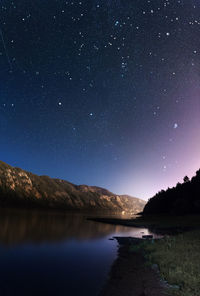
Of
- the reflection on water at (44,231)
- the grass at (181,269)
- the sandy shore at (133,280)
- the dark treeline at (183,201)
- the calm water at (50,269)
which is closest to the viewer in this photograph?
the grass at (181,269)

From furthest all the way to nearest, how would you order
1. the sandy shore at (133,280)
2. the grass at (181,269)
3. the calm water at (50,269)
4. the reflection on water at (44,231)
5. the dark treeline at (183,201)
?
1. the dark treeline at (183,201)
2. the reflection on water at (44,231)
3. the calm water at (50,269)
4. the sandy shore at (133,280)
5. the grass at (181,269)

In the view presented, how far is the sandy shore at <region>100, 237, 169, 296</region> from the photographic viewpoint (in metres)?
15.2

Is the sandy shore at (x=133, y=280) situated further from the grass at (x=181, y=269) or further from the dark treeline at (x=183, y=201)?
the dark treeline at (x=183, y=201)

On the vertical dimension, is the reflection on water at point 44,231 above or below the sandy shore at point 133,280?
below

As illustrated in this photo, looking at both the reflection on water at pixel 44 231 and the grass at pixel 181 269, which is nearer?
the grass at pixel 181 269

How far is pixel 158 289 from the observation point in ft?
49.8

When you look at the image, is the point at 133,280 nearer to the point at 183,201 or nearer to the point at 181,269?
the point at 181,269

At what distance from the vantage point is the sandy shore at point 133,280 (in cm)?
1516

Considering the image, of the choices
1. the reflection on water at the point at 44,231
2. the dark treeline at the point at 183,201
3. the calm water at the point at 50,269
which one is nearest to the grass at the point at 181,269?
the calm water at the point at 50,269

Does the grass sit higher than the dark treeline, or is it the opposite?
the dark treeline

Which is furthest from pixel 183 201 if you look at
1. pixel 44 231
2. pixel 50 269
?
pixel 50 269

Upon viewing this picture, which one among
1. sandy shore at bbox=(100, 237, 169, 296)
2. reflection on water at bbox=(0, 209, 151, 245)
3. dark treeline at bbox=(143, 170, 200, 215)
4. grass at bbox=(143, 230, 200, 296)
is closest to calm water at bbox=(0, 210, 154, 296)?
sandy shore at bbox=(100, 237, 169, 296)

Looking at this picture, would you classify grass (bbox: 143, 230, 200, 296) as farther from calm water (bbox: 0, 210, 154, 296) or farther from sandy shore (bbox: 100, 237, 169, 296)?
calm water (bbox: 0, 210, 154, 296)

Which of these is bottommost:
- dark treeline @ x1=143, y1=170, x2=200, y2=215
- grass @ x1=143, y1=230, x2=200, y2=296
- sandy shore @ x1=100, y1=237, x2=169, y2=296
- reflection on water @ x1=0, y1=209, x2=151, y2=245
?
reflection on water @ x1=0, y1=209, x2=151, y2=245
